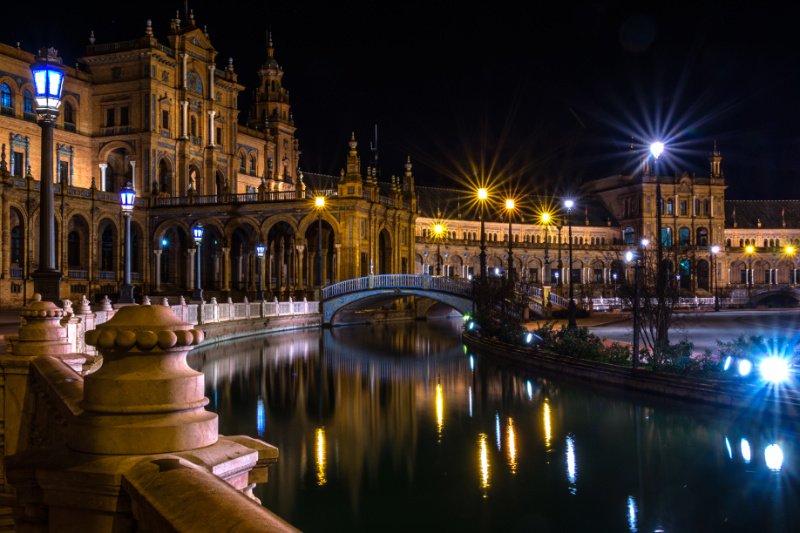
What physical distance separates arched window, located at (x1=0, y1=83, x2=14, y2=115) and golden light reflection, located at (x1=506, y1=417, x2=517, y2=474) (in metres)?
48.9

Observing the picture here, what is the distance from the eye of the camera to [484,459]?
49.6ft

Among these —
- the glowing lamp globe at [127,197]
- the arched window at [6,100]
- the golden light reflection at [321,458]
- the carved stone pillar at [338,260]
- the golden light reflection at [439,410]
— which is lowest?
the golden light reflection at [439,410]

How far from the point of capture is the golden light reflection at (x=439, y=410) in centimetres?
1828

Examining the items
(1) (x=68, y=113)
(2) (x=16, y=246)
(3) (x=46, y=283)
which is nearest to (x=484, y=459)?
(3) (x=46, y=283)

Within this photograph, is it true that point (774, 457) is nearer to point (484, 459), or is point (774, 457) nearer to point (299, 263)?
point (484, 459)

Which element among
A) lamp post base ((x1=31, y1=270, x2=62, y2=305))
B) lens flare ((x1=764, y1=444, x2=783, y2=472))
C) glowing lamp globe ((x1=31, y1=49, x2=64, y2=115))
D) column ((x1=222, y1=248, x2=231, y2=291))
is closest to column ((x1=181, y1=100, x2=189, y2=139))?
column ((x1=222, y1=248, x2=231, y2=291))

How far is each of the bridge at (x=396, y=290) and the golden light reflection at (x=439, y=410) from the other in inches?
1055

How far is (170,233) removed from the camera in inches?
2463

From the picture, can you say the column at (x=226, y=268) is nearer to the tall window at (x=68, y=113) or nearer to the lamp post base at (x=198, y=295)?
the lamp post base at (x=198, y=295)

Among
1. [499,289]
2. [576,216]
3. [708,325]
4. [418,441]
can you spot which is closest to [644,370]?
[418,441]

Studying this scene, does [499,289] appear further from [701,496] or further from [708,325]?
[701,496]

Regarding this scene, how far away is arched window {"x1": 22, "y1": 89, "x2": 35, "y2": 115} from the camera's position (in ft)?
186

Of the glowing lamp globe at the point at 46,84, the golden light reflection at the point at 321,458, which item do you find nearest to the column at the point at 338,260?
the golden light reflection at the point at 321,458

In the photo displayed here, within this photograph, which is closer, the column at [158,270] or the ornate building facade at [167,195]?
the ornate building facade at [167,195]
